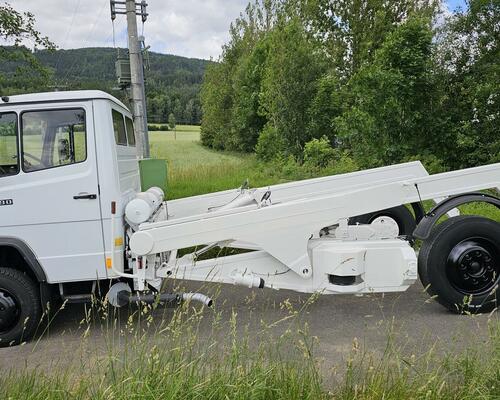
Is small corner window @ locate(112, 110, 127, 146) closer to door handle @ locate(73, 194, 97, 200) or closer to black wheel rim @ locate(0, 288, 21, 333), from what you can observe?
door handle @ locate(73, 194, 97, 200)

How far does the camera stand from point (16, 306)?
4.38 meters

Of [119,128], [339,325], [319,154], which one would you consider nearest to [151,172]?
[119,128]

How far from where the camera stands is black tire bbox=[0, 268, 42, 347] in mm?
4320

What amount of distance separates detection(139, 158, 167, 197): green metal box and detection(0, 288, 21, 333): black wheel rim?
3.38 metres

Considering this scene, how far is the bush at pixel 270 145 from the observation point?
73.2 ft

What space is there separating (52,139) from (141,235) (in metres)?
1.23

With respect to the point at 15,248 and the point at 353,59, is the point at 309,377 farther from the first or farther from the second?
the point at 353,59

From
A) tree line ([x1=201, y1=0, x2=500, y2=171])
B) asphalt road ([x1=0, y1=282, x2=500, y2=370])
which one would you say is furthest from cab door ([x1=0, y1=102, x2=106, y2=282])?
A: tree line ([x1=201, y1=0, x2=500, y2=171])

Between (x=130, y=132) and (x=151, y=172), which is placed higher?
(x=130, y=132)

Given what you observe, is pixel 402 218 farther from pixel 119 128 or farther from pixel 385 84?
pixel 385 84

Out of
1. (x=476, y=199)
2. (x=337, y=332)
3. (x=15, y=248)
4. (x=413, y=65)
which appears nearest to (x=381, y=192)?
(x=476, y=199)

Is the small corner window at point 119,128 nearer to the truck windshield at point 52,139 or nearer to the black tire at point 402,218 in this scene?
the truck windshield at point 52,139

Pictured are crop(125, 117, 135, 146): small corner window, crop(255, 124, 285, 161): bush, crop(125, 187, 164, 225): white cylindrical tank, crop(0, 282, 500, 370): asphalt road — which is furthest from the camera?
crop(255, 124, 285, 161): bush

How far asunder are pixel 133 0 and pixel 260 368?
425 inches
